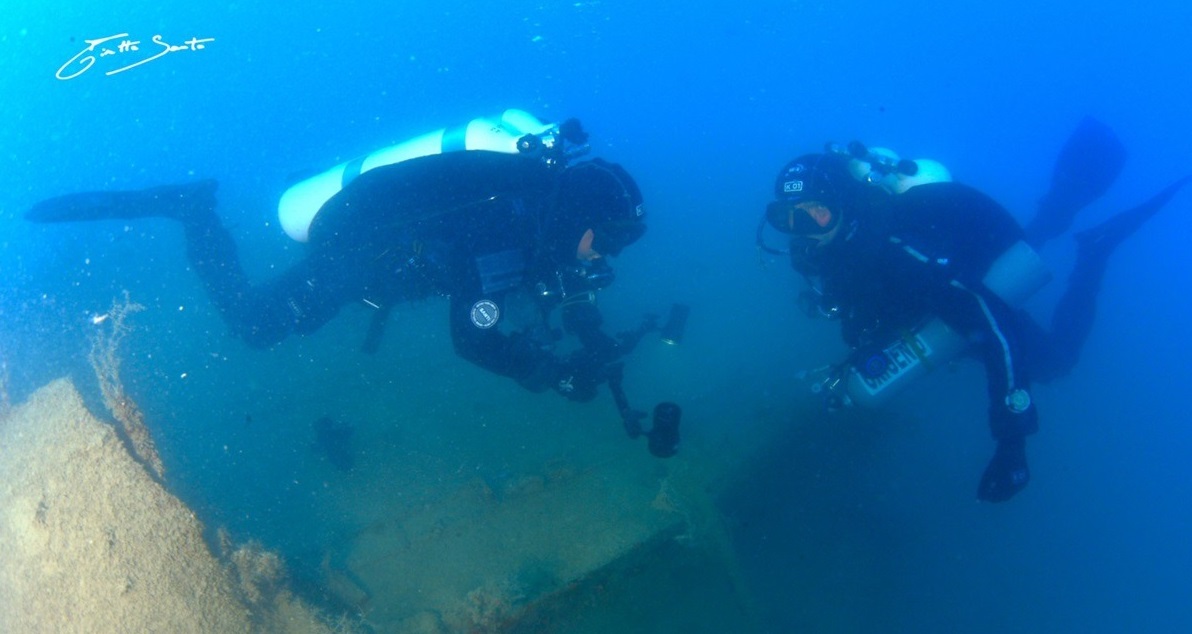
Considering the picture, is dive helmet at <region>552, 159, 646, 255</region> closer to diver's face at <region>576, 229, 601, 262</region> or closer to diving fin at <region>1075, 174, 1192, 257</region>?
diver's face at <region>576, 229, 601, 262</region>

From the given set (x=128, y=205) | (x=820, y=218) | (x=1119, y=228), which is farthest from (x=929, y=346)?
(x=128, y=205)

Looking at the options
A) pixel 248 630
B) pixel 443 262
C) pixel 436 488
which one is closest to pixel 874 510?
pixel 436 488

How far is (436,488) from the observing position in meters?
5.29

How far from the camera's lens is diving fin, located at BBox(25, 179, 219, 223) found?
6352 millimetres

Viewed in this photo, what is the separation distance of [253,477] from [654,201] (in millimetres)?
8630

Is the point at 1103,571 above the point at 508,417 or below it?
below

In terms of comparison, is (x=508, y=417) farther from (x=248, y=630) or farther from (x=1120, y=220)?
(x=1120, y=220)

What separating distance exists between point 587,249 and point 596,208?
358 millimetres

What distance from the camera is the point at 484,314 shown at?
4523 mm

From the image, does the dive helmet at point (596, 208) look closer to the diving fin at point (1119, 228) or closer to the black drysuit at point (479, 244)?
the black drysuit at point (479, 244)

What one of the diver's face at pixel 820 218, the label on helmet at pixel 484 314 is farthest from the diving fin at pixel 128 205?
the diver's face at pixel 820 218

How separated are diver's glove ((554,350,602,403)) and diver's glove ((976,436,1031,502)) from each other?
322 centimetres

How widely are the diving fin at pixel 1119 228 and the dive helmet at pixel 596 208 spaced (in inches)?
232

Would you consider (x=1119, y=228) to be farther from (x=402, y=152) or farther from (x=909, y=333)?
(x=402, y=152)
